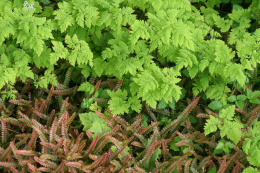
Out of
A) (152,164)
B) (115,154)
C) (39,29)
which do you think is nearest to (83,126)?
(115,154)

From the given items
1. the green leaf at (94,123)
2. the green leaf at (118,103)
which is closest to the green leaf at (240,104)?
the green leaf at (118,103)

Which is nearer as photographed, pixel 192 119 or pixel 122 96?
pixel 122 96

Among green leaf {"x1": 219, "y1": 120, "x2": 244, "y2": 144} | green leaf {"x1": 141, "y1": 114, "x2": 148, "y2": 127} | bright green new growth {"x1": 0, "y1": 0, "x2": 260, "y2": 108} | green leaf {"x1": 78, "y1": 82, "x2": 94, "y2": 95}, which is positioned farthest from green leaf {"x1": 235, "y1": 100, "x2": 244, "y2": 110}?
green leaf {"x1": 78, "y1": 82, "x2": 94, "y2": 95}

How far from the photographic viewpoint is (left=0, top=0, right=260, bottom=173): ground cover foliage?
9.14 ft

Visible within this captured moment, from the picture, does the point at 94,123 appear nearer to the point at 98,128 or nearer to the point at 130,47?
the point at 98,128

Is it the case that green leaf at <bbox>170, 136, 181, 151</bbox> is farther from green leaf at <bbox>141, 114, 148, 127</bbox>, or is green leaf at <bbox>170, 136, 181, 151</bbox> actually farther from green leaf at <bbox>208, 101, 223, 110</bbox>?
green leaf at <bbox>208, 101, 223, 110</bbox>

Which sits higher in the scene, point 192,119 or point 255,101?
point 255,101

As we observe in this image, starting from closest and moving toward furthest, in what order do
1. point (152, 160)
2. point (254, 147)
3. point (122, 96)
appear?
point (254, 147) < point (152, 160) < point (122, 96)

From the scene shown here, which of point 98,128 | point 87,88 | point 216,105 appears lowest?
point 98,128

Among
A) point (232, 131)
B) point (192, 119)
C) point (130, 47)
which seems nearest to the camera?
point (232, 131)

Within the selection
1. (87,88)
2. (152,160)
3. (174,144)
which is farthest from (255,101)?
(87,88)

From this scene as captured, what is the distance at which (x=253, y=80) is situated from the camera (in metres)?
3.78

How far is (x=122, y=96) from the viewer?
3.19m

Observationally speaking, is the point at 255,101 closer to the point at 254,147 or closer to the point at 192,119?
the point at 192,119
